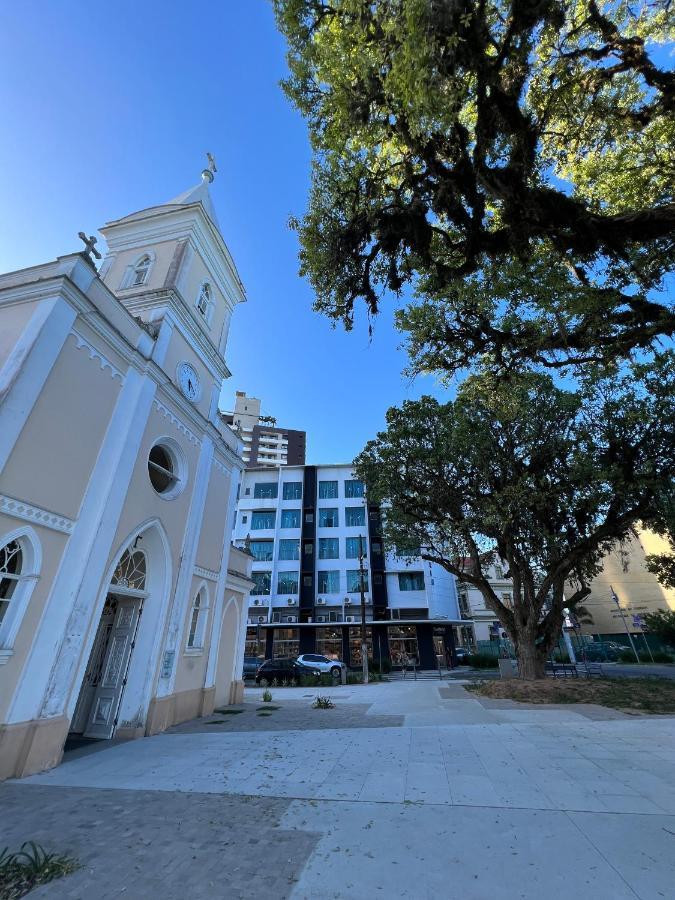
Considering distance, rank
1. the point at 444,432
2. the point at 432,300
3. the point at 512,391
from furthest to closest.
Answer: the point at 444,432 < the point at 512,391 < the point at 432,300

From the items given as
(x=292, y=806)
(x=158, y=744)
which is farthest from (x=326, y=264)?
(x=158, y=744)

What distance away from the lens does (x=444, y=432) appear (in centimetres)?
1481

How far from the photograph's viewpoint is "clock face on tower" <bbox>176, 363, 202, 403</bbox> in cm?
1168

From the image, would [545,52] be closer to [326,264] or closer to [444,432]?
[326,264]

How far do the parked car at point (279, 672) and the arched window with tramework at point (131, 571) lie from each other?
51.5 ft

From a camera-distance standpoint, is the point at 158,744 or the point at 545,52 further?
the point at 158,744

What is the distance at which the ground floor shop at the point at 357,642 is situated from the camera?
32.8 metres

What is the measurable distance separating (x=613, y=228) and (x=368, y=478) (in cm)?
1139

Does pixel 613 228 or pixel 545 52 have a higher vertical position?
pixel 545 52

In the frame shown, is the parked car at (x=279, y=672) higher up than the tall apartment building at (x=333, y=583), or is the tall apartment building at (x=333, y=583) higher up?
the tall apartment building at (x=333, y=583)

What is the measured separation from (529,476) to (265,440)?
188ft

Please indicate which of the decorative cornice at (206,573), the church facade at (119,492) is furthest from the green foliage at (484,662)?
the decorative cornice at (206,573)

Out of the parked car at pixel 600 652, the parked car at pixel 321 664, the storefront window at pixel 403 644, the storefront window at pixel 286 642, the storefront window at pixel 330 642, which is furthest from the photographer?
the storefront window at pixel 286 642

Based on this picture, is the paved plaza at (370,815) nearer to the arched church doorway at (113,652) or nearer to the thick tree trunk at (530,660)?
the arched church doorway at (113,652)
